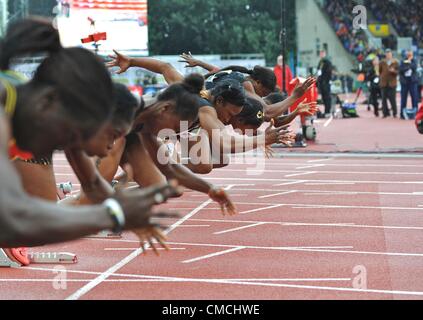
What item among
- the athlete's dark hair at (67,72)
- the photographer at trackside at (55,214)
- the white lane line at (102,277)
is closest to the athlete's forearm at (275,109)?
the white lane line at (102,277)

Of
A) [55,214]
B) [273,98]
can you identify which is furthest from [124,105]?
[273,98]

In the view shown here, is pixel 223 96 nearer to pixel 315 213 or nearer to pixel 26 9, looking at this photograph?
pixel 315 213

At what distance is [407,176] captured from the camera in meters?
13.7

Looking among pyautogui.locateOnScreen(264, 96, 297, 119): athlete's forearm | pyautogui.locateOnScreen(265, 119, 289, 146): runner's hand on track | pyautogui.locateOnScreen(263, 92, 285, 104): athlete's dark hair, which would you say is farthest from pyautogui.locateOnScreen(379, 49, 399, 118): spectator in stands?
pyautogui.locateOnScreen(265, 119, 289, 146): runner's hand on track

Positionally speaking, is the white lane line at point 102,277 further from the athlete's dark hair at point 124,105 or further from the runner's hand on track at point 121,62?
the athlete's dark hair at point 124,105

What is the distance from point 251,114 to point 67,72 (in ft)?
19.9

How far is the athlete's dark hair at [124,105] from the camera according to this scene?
14.7 ft

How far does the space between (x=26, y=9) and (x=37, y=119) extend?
2475 centimetres

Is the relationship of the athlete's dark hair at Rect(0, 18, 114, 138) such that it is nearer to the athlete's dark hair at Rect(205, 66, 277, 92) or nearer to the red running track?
the red running track

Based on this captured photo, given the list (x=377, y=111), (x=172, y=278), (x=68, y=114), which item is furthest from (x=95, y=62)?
(x=377, y=111)

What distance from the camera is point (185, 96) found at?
582 cm

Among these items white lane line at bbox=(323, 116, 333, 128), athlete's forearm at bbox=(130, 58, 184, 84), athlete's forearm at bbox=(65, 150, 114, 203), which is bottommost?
white lane line at bbox=(323, 116, 333, 128)

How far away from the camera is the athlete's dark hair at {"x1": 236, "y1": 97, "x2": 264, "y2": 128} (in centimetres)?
925

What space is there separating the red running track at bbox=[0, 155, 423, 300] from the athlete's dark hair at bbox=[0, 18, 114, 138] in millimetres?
3104
